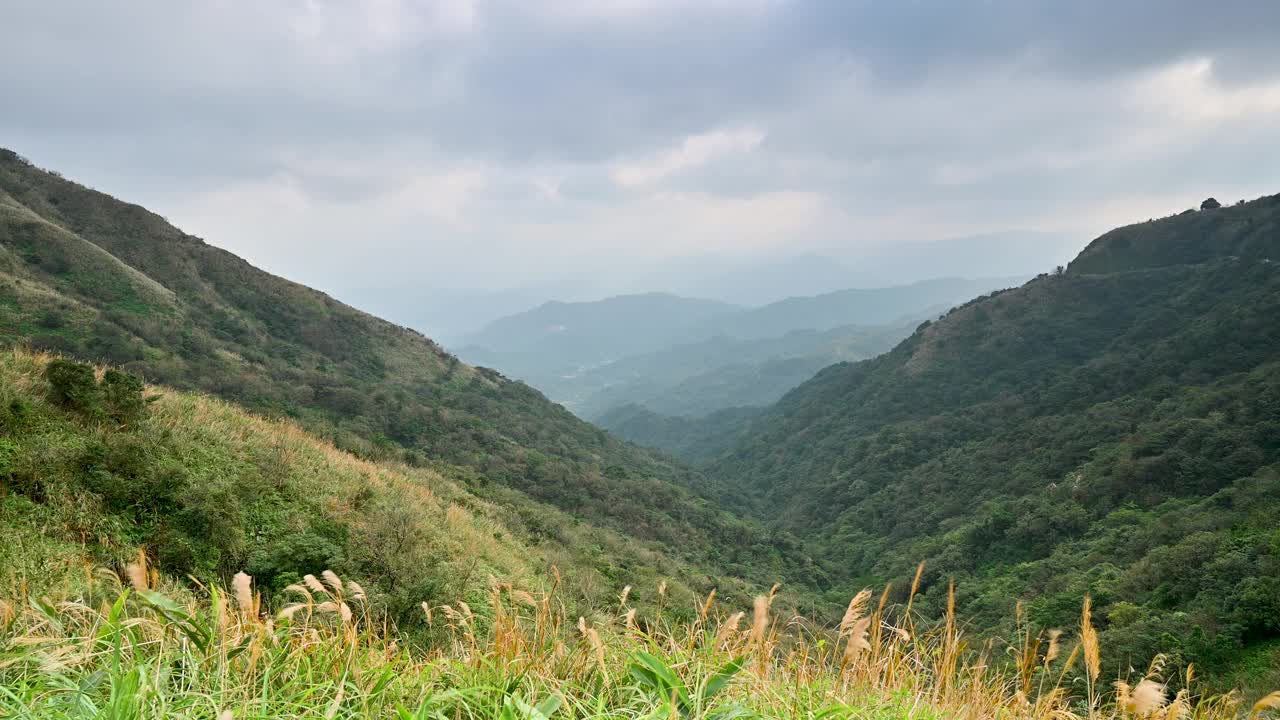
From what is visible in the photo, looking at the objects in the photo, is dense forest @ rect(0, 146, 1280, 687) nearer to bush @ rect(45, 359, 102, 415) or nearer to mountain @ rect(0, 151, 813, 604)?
bush @ rect(45, 359, 102, 415)

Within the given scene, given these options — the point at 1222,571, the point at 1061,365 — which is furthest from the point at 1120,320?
the point at 1222,571

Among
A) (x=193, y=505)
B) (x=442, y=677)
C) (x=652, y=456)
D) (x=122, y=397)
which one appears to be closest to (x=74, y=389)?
(x=122, y=397)

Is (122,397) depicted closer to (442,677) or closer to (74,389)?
(74,389)

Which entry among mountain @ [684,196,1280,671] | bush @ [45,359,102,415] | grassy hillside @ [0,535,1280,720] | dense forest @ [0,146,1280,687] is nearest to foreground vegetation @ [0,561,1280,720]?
grassy hillside @ [0,535,1280,720]

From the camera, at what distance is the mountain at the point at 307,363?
25281 mm

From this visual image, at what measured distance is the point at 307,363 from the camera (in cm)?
3894

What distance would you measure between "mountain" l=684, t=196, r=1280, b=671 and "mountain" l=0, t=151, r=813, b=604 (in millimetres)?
13304

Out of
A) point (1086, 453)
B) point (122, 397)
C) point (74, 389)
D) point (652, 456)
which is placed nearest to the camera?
point (74, 389)

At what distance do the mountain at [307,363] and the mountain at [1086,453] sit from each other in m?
Answer: 13.3

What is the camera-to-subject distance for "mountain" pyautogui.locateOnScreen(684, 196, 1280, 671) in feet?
→ 67.8

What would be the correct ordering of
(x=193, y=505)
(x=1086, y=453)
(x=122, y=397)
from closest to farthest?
(x=193, y=505) → (x=122, y=397) → (x=1086, y=453)

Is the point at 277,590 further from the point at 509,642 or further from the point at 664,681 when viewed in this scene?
the point at 664,681

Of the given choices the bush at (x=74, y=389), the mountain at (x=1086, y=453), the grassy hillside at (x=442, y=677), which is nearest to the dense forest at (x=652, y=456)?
the bush at (x=74, y=389)

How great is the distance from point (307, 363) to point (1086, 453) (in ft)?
185
